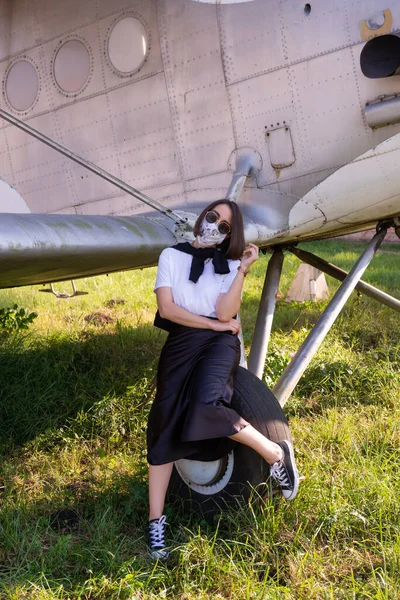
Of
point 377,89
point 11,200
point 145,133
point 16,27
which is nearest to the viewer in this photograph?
point 377,89

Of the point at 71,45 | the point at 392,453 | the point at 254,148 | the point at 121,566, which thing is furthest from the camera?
the point at 71,45

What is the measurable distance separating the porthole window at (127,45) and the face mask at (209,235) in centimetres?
177

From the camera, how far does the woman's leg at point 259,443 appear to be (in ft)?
8.65

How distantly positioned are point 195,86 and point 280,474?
250cm

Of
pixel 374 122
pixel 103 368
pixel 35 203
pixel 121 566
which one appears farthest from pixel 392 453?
pixel 35 203

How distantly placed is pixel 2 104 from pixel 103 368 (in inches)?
87.5

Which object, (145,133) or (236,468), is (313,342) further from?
(145,133)

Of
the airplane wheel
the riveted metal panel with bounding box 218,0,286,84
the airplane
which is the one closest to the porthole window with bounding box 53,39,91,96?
the airplane

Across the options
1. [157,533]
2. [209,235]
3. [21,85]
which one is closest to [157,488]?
[157,533]

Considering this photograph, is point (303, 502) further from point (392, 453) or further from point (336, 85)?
point (336, 85)

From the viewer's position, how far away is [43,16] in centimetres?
445

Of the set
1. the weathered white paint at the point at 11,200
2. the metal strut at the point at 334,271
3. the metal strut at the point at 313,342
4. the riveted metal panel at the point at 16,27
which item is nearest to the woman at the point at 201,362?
the metal strut at the point at 313,342

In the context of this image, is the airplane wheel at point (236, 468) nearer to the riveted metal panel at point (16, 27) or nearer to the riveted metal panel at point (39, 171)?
the riveted metal panel at point (39, 171)

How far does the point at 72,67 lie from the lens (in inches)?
172
